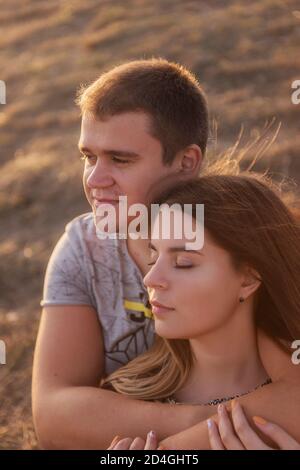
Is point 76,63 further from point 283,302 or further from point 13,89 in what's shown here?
point 283,302

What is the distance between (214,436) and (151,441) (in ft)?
0.72

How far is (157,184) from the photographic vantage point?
2986 millimetres

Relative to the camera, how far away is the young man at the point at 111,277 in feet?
9.20

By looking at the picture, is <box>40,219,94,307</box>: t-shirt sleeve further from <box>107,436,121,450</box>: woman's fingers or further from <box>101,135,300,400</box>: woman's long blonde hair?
<box>107,436,121,450</box>: woman's fingers

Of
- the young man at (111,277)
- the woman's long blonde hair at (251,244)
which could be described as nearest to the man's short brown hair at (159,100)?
the young man at (111,277)

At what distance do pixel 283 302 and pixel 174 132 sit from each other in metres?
0.80

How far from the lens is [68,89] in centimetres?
999

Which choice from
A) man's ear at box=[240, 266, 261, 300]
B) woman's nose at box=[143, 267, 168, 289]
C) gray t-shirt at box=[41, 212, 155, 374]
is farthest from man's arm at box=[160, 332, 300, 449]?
gray t-shirt at box=[41, 212, 155, 374]

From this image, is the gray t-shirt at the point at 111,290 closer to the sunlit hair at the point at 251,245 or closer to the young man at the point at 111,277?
the young man at the point at 111,277

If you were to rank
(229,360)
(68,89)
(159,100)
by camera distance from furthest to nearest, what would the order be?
(68,89) → (159,100) → (229,360)

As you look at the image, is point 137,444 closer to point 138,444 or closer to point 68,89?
point 138,444

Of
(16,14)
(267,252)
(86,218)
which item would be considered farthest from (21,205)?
(16,14)

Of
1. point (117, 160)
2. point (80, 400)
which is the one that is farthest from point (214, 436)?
point (117, 160)

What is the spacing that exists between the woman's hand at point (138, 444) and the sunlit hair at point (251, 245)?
0.21m
